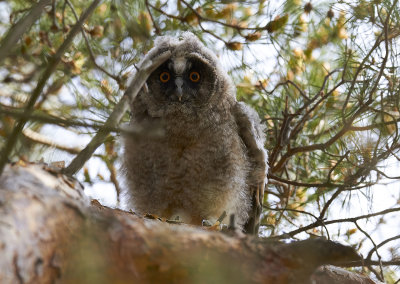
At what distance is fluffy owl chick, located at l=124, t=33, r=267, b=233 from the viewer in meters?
3.36

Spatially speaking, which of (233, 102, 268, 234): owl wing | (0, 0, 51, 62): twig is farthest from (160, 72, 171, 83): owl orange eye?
(0, 0, 51, 62): twig

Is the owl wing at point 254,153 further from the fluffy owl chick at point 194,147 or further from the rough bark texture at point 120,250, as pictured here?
the rough bark texture at point 120,250

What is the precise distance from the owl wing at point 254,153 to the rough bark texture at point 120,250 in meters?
2.22

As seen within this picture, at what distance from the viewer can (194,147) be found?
3383 millimetres

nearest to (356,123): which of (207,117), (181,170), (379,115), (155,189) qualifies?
(379,115)

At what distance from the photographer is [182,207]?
350 centimetres

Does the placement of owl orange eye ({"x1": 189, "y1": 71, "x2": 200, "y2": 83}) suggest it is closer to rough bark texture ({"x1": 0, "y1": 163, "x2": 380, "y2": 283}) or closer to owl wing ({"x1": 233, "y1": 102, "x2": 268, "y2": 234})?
owl wing ({"x1": 233, "y1": 102, "x2": 268, "y2": 234})

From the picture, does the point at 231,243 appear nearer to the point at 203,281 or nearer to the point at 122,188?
the point at 203,281

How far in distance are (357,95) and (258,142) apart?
835 millimetres

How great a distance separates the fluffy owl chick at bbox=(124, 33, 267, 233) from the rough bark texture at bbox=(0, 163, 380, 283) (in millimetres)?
2011

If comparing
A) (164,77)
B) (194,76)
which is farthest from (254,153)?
(164,77)

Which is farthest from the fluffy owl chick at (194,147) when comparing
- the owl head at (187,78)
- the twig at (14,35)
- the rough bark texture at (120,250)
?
the rough bark texture at (120,250)

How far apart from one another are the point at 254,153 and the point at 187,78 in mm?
810

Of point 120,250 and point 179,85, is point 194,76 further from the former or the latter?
point 120,250
